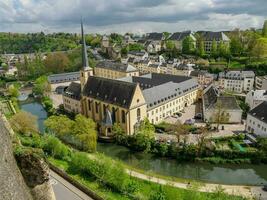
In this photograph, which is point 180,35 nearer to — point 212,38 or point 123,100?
point 212,38

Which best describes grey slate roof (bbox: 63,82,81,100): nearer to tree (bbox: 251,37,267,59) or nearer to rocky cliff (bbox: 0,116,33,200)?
rocky cliff (bbox: 0,116,33,200)

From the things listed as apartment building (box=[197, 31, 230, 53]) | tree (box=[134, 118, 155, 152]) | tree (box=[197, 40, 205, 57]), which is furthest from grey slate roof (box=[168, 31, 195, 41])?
tree (box=[134, 118, 155, 152])

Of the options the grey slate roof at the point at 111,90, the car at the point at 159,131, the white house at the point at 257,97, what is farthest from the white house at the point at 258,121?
the grey slate roof at the point at 111,90

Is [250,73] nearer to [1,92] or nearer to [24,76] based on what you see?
[1,92]

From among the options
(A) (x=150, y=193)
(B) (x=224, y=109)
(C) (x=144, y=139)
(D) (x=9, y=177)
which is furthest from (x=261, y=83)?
(D) (x=9, y=177)

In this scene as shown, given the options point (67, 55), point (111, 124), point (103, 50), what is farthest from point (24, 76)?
point (111, 124)

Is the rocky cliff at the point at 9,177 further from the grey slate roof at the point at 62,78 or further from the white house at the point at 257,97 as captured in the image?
the grey slate roof at the point at 62,78
